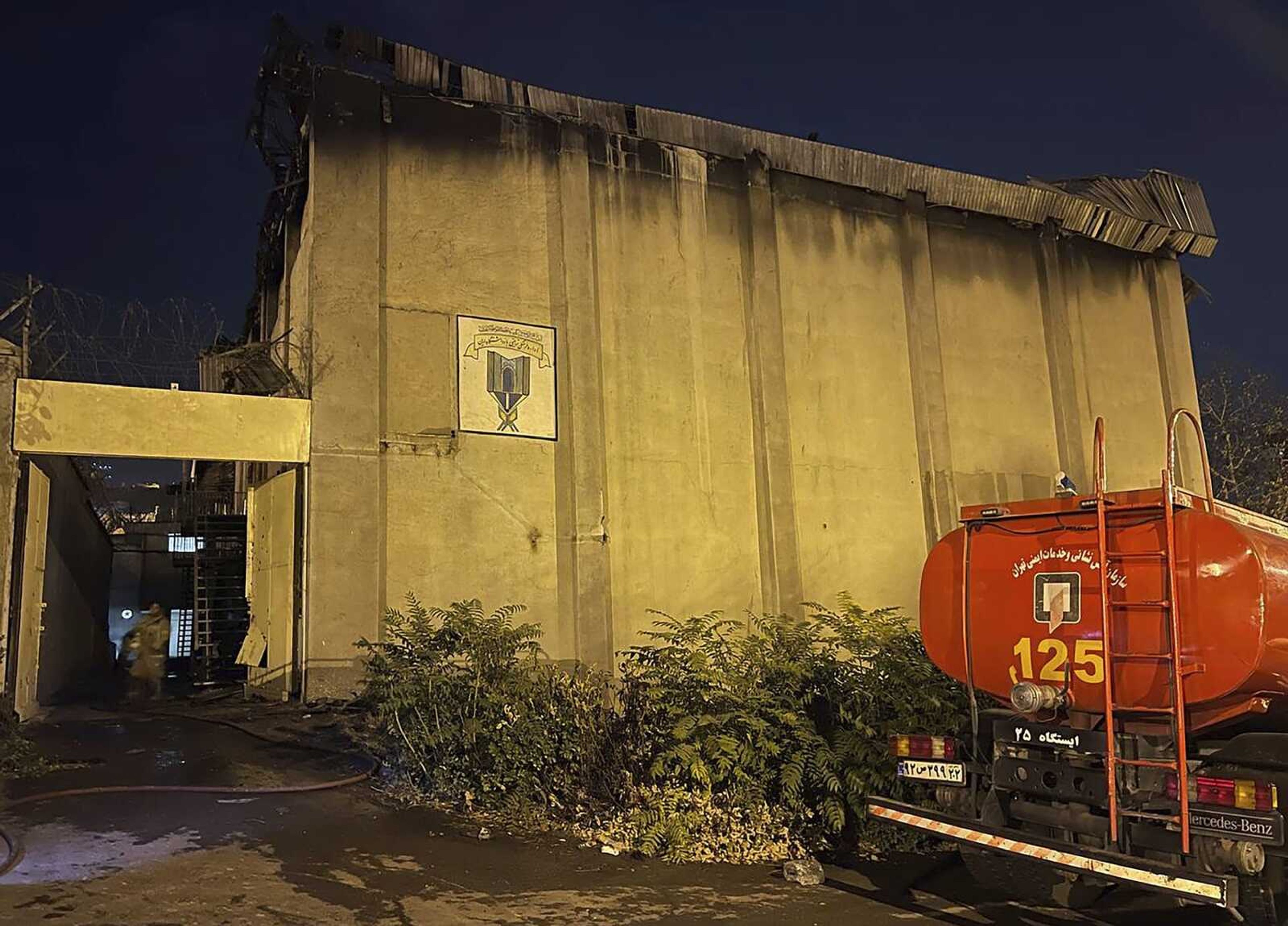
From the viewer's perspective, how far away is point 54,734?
11773mm

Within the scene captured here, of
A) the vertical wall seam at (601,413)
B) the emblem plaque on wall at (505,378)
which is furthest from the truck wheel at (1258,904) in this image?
the emblem plaque on wall at (505,378)

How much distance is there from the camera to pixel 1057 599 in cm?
548

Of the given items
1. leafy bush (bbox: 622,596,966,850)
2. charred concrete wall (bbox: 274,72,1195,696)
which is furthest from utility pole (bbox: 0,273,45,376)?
leafy bush (bbox: 622,596,966,850)

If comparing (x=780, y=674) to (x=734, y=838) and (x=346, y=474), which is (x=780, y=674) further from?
(x=346, y=474)

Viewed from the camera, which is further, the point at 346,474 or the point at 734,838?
the point at 346,474

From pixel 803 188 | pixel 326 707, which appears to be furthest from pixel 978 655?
pixel 803 188

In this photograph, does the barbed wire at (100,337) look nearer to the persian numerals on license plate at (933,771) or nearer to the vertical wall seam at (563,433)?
the vertical wall seam at (563,433)

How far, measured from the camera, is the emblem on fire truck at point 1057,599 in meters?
5.37

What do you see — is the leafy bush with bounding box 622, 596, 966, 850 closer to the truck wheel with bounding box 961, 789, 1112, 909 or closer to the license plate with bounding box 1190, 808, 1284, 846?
the truck wheel with bounding box 961, 789, 1112, 909

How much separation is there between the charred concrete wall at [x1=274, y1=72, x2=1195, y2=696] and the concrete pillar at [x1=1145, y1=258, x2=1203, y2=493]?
115cm

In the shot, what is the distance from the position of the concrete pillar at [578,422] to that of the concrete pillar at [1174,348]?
14007 millimetres

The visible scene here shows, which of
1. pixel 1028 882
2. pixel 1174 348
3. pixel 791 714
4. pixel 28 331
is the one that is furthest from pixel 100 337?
pixel 1174 348

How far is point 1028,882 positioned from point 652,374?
1149cm

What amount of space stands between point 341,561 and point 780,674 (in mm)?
7909
